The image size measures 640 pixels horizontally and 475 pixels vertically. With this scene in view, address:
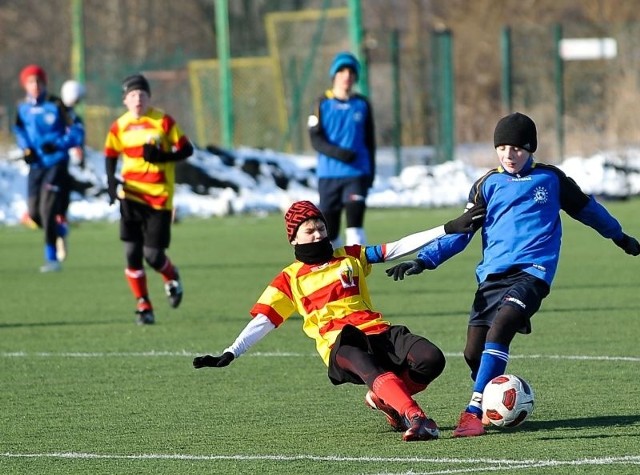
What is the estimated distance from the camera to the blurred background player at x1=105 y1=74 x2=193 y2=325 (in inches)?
471

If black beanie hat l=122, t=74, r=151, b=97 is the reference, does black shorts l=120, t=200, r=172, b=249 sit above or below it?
below

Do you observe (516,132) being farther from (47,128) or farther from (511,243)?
(47,128)

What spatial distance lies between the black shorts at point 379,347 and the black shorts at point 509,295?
0.44 m

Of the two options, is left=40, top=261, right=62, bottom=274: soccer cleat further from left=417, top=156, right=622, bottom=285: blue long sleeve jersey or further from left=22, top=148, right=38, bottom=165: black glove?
left=417, top=156, right=622, bottom=285: blue long sleeve jersey

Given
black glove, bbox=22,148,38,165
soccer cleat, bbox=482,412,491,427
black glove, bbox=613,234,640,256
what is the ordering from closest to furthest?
soccer cleat, bbox=482,412,491,427 → black glove, bbox=613,234,640,256 → black glove, bbox=22,148,38,165

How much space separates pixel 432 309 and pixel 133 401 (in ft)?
15.4

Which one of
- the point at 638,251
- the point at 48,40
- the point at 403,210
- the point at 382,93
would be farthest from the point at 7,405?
the point at 48,40

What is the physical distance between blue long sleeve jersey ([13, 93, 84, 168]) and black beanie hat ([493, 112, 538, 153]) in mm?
9532

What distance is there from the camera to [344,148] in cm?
1421

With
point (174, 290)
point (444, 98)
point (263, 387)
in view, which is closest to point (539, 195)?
point (263, 387)

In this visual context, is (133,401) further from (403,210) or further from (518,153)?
(403,210)

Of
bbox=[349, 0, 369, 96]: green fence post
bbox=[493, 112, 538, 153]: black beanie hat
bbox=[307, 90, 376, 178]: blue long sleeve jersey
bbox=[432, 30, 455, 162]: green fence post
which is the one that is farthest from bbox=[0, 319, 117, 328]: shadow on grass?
bbox=[432, 30, 455, 162]: green fence post

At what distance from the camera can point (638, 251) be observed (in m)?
7.87

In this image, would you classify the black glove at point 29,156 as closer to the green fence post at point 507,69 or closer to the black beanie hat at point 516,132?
the black beanie hat at point 516,132
